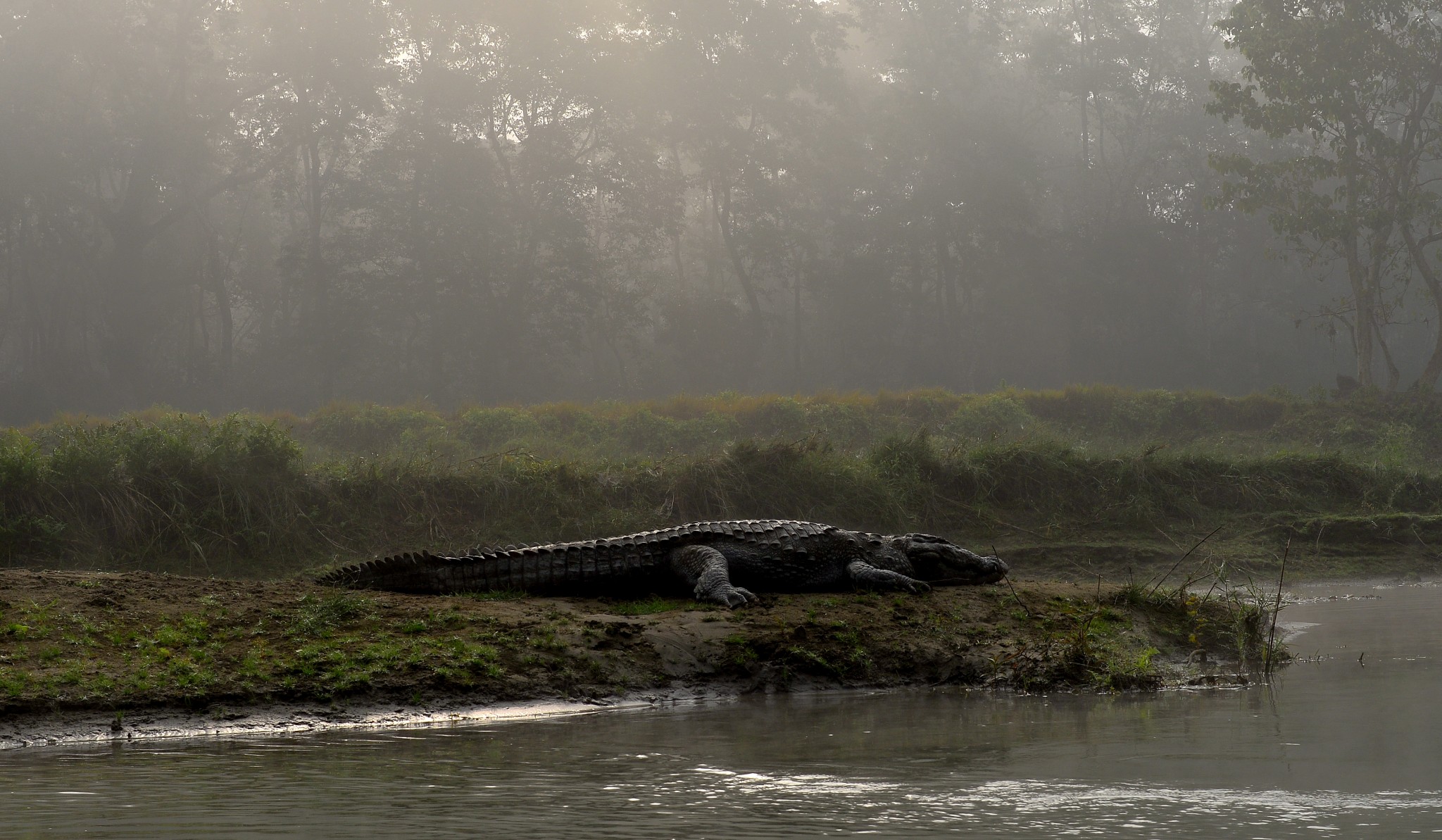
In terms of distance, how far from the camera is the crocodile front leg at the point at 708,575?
264 inches

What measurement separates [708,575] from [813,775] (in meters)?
3.33

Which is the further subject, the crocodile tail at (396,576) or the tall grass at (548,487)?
the tall grass at (548,487)

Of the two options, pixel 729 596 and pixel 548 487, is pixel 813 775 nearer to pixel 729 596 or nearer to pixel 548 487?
pixel 729 596

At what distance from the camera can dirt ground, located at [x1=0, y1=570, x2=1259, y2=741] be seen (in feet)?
16.1

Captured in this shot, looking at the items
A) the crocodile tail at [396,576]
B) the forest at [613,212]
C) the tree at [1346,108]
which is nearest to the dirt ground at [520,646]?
the crocodile tail at [396,576]

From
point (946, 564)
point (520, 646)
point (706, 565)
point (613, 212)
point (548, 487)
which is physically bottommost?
point (520, 646)

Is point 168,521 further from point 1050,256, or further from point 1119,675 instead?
point 1050,256

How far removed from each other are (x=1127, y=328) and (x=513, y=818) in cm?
4591

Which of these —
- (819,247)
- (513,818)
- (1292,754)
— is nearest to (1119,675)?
(1292,754)

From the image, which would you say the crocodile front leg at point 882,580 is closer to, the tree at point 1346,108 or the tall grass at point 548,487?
the tall grass at point 548,487

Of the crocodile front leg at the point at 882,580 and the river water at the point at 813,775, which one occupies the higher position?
the crocodile front leg at the point at 882,580

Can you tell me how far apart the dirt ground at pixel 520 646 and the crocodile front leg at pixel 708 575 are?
12 centimetres

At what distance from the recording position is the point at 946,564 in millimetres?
7578

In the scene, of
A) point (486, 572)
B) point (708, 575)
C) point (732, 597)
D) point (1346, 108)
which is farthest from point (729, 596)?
point (1346, 108)
